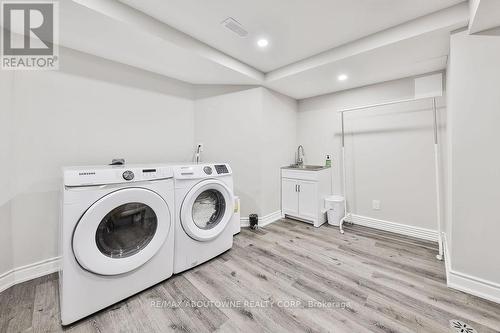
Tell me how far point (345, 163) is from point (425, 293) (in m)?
1.92

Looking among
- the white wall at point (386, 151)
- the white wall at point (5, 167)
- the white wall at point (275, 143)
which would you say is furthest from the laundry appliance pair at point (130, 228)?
the white wall at point (386, 151)

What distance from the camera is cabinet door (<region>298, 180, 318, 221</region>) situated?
291 cm

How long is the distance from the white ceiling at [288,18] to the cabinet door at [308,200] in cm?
179

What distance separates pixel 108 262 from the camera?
4.39 ft

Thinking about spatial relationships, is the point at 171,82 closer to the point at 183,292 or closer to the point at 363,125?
the point at 183,292

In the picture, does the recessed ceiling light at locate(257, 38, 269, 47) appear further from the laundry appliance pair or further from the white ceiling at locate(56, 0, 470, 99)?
the laundry appliance pair

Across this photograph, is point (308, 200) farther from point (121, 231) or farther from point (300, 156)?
point (121, 231)

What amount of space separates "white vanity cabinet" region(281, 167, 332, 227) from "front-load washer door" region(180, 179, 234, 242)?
136 cm

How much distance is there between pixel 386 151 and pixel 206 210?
2.55m

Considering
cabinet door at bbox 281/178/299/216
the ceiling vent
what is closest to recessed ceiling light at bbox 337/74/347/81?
the ceiling vent

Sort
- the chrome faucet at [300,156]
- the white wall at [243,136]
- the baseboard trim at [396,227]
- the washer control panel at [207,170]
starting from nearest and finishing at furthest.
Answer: the washer control panel at [207,170], the baseboard trim at [396,227], the white wall at [243,136], the chrome faucet at [300,156]

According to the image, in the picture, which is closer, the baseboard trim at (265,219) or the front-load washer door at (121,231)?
the front-load washer door at (121,231)

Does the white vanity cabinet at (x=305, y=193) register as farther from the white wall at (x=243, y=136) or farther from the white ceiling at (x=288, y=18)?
the white ceiling at (x=288, y=18)

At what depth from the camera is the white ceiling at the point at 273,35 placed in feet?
4.97
